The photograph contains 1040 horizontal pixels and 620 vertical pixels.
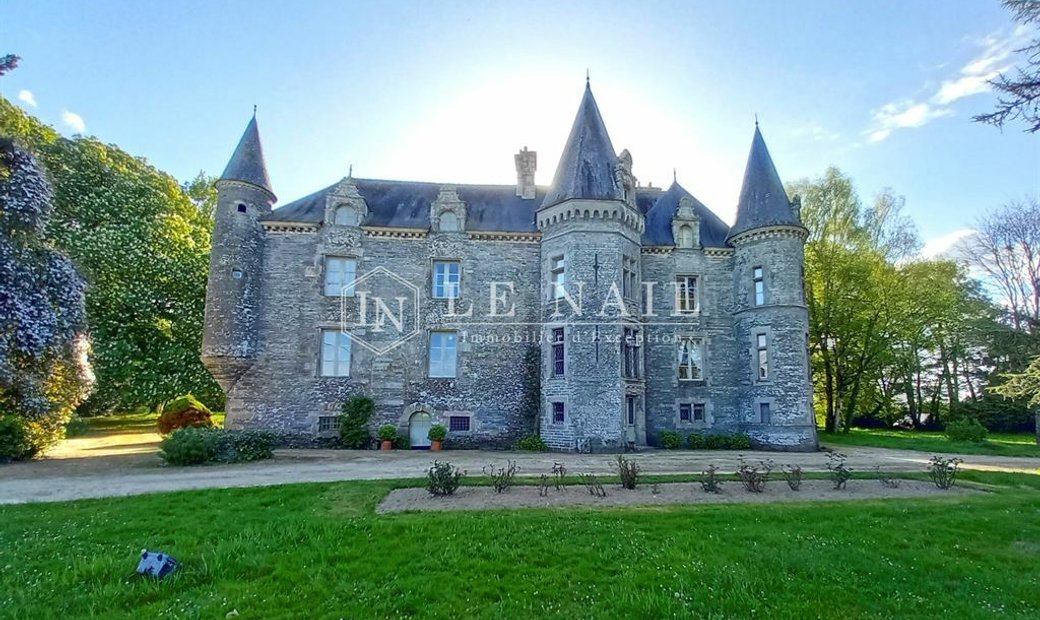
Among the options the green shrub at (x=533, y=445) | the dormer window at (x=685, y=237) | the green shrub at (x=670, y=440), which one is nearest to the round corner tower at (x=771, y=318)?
the dormer window at (x=685, y=237)

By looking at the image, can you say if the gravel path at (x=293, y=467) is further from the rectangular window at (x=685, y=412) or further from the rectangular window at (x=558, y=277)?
the rectangular window at (x=558, y=277)

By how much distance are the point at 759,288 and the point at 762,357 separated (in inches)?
112

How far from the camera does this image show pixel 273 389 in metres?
20.7

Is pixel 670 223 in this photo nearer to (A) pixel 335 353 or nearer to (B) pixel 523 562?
(A) pixel 335 353

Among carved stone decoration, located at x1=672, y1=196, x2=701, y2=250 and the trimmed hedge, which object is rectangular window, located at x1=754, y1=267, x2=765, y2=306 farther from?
the trimmed hedge

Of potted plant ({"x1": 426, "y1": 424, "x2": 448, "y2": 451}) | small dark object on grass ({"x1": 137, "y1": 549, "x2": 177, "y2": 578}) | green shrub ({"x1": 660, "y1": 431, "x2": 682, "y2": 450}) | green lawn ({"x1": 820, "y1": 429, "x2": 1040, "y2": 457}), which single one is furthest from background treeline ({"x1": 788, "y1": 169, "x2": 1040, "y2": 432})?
small dark object on grass ({"x1": 137, "y1": 549, "x2": 177, "y2": 578})

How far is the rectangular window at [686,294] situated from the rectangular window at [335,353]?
45.6 feet

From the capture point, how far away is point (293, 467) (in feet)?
45.9

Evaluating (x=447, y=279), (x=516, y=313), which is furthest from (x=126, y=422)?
(x=516, y=313)

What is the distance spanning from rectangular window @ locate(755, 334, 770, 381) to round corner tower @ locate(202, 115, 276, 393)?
20.1m

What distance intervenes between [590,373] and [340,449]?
967cm

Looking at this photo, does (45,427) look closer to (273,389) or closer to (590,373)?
(273,389)

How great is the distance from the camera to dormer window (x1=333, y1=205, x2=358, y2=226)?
2201 cm

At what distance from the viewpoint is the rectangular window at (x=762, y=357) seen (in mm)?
21514
